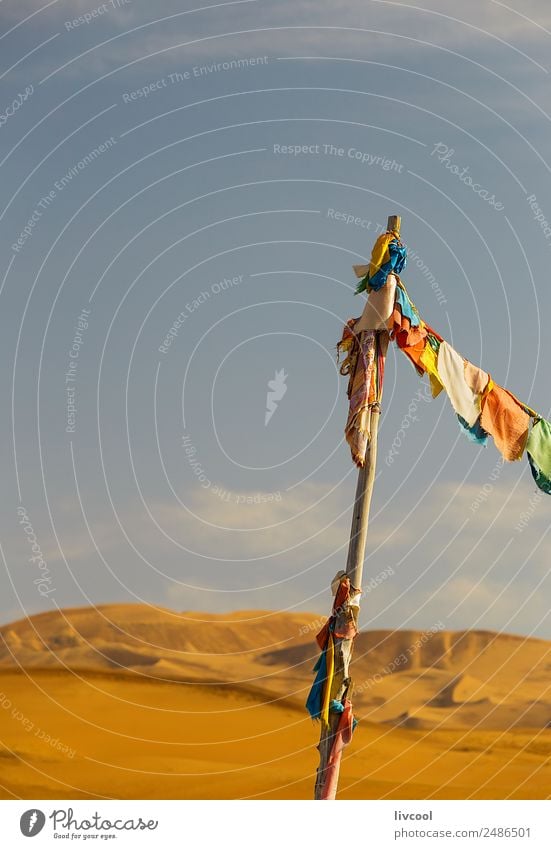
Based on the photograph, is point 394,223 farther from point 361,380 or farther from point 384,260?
point 361,380

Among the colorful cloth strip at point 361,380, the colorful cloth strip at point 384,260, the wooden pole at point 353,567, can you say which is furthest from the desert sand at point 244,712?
the colorful cloth strip at point 384,260

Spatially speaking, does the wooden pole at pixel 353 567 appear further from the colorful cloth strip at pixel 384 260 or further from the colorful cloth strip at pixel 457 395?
the colorful cloth strip at pixel 384 260

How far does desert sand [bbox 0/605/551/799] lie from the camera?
22531 millimetres

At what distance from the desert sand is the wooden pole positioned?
8179mm

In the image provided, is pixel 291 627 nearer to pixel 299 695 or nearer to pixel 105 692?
pixel 299 695

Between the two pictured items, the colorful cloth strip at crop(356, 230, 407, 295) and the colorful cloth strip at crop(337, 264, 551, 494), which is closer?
the colorful cloth strip at crop(337, 264, 551, 494)

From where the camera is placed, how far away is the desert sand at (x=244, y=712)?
22.5 metres

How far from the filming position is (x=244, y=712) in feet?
90.2

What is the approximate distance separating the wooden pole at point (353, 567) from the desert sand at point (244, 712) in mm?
8179

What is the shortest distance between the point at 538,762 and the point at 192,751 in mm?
7756

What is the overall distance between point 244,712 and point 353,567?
16520 mm

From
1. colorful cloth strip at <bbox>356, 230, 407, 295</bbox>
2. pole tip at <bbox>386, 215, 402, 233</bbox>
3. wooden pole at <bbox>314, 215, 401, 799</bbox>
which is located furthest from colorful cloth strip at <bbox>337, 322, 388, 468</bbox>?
pole tip at <bbox>386, 215, 402, 233</bbox>

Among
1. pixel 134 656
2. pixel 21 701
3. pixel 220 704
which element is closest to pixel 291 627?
pixel 134 656

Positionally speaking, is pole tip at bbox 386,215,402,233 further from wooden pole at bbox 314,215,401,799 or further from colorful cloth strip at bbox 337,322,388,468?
wooden pole at bbox 314,215,401,799
